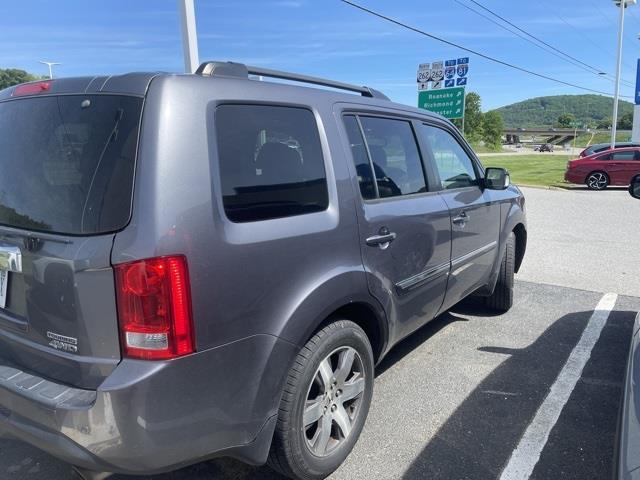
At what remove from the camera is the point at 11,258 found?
2115 mm

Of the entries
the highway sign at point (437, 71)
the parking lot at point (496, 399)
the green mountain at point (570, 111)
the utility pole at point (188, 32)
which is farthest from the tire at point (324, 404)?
the green mountain at point (570, 111)

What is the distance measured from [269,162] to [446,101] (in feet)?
61.2

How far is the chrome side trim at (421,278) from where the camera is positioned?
3.02 m

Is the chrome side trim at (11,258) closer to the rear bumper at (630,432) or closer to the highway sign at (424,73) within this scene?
the rear bumper at (630,432)

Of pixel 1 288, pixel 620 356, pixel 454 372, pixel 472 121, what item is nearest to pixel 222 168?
pixel 1 288

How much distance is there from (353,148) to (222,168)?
0.95m

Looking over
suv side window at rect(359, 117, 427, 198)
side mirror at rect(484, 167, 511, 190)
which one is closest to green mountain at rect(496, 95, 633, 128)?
side mirror at rect(484, 167, 511, 190)

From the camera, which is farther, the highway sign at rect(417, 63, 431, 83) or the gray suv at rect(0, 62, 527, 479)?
the highway sign at rect(417, 63, 431, 83)

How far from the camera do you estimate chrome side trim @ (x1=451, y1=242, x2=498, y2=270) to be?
3.75 meters

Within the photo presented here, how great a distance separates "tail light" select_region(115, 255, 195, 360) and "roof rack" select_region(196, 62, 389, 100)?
2.87ft

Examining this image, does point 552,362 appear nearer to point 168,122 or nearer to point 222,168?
point 222,168

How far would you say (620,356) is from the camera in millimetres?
4055

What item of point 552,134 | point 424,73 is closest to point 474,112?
point 552,134

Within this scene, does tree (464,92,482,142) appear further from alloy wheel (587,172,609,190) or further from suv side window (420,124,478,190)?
suv side window (420,124,478,190)
